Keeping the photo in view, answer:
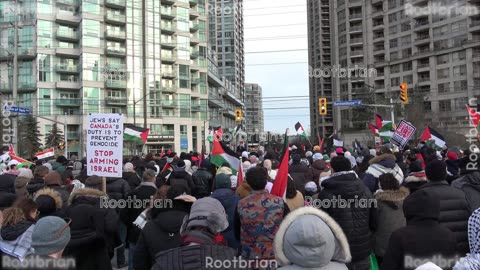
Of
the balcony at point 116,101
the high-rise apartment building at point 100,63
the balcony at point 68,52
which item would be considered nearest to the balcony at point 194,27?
the high-rise apartment building at point 100,63

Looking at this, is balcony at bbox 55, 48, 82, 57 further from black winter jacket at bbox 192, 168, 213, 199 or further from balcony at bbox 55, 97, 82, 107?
black winter jacket at bbox 192, 168, 213, 199

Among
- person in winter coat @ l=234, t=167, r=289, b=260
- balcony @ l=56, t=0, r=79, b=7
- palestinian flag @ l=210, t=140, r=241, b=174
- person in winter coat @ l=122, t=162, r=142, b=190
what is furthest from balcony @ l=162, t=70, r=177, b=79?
person in winter coat @ l=234, t=167, r=289, b=260

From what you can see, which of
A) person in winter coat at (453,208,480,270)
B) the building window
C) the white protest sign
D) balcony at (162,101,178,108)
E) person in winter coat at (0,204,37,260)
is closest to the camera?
person in winter coat at (453,208,480,270)

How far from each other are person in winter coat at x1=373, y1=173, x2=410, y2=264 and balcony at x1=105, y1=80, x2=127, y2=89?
63.2 m

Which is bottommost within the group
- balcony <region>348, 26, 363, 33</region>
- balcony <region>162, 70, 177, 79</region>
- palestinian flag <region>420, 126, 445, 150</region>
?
palestinian flag <region>420, 126, 445, 150</region>

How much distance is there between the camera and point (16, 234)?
12.8ft

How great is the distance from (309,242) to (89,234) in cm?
309

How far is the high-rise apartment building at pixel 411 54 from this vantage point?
70875 millimetres

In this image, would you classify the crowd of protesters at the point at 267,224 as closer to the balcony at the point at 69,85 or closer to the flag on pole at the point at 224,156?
the flag on pole at the point at 224,156

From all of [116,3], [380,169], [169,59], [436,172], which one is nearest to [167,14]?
[169,59]

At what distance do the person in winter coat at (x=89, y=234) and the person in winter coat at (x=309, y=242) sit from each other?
8.85 feet

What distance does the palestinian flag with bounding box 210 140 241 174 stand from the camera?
27.2 ft

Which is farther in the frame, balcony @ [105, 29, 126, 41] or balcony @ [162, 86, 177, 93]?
balcony @ [162, 86, 177, 93]

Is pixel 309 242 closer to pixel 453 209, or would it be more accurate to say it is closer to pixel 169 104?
pixel 453 209
